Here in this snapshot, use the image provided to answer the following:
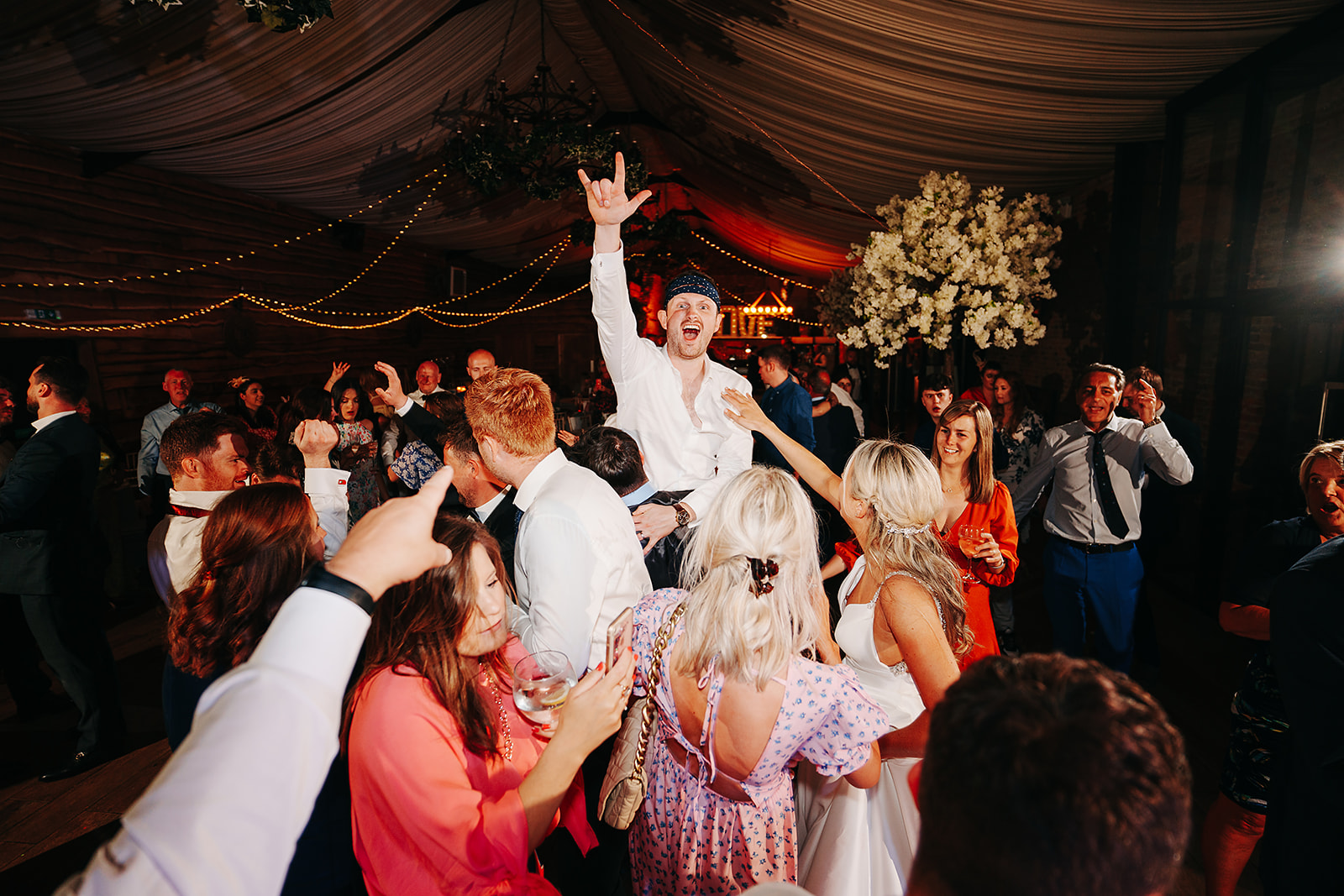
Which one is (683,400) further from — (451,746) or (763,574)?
(451,746)

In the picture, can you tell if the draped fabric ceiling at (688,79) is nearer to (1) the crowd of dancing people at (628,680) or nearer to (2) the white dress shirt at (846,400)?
(2) the white dress shirt at (846,400)

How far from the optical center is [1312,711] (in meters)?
1.42

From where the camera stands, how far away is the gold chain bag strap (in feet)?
4.77

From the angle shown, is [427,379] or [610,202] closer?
[610,202]

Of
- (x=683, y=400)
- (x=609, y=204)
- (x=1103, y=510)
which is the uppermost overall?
(x=609, y=204)

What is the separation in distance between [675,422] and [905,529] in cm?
119

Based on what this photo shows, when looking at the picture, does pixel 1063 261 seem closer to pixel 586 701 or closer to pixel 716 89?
pixel 716 89

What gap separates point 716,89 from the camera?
509 centimetres

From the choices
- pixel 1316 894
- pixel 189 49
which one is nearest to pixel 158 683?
pixel 189 49

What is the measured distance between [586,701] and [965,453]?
2307 mm

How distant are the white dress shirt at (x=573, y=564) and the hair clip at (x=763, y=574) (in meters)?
0.53

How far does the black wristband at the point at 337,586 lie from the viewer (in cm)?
69

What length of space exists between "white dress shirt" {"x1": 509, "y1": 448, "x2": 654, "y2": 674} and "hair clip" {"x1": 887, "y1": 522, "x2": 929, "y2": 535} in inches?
30.0

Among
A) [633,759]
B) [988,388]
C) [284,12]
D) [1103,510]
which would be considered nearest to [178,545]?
[633,759]
